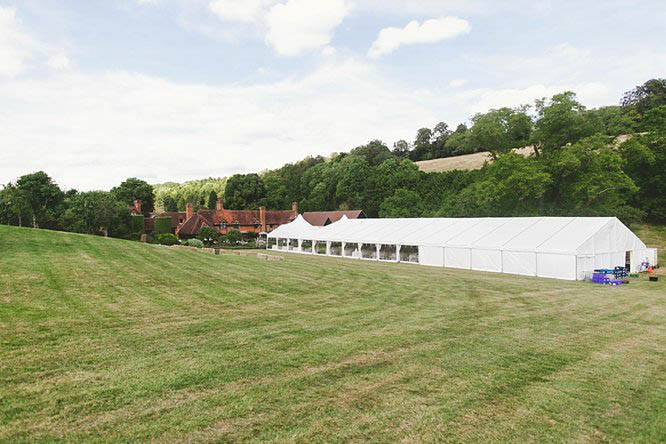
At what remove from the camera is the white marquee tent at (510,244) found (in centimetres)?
1780

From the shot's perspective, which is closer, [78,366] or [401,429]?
[401,429]

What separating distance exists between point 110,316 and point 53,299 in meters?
1.73

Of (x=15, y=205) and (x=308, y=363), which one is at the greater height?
(x=15, y=205)

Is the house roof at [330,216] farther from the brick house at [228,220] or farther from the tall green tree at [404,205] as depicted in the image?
the tall green tree at [404,205]

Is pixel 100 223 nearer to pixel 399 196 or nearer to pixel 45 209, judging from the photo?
pixel 45 209

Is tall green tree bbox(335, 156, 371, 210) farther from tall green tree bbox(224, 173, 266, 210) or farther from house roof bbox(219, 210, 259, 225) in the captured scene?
house roof bbox(219, 210, 259, 225)

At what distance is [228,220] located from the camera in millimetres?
49844

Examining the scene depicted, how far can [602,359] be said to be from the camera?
250 inches

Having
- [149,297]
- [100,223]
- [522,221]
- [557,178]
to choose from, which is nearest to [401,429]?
[149,297]

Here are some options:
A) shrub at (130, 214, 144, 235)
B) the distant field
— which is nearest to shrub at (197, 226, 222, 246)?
shrub at (130, 214, 144, 235)

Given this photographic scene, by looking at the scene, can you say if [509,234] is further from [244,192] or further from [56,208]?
[244,192]

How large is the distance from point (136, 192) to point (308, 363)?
63.7 meters

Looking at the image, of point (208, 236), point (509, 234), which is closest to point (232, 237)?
point (208, 236)

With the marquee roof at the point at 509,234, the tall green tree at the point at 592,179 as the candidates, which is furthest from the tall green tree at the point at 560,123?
the marquee roof at the point at 509,234
